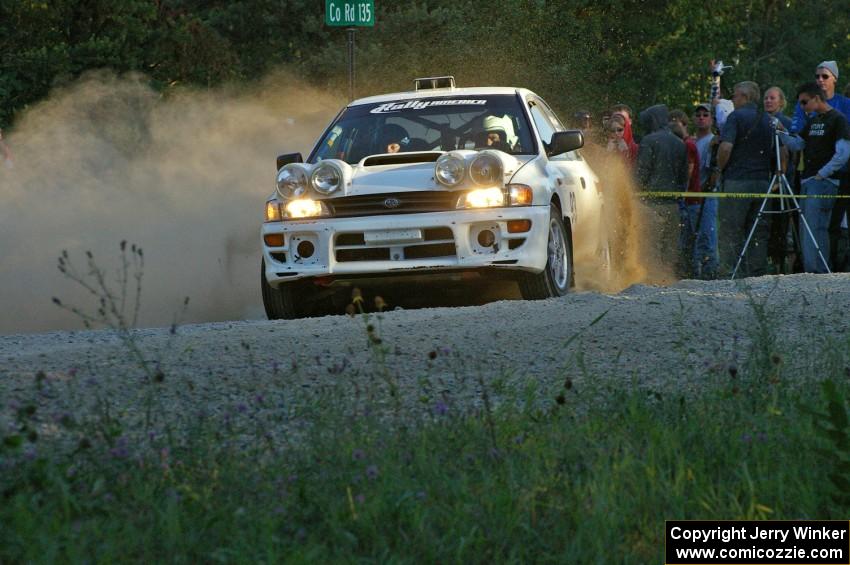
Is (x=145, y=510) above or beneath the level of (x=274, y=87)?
beneath

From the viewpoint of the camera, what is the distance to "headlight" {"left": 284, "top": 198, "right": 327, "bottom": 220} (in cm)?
1045

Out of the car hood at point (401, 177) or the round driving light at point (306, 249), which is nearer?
the car hood at point (401, 177)

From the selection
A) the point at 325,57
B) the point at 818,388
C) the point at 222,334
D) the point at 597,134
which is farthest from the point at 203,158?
the point at 325,57

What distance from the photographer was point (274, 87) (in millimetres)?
32438

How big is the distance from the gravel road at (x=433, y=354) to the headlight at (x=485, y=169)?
961mm

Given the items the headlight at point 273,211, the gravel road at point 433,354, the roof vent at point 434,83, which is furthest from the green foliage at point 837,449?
the roof vent at point 434,83

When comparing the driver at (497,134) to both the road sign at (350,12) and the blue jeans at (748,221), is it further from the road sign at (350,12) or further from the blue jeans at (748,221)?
the blue jeans at (748,221)

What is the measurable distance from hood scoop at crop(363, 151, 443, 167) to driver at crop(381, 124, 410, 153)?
38cm

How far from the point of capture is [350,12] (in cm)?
1472

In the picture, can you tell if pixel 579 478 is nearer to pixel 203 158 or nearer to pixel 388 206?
pixel 388 206

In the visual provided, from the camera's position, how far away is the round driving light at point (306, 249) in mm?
10461

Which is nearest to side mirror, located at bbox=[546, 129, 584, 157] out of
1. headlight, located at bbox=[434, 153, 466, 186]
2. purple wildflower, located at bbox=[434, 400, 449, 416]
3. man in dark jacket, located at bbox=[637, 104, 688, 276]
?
headlight, located at bbox=[434, 153, 466, 186]

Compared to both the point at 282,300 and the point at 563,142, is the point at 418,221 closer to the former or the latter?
the point at 282,300

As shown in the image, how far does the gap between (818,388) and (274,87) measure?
2687 cm
